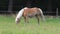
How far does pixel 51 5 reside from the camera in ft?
98.3

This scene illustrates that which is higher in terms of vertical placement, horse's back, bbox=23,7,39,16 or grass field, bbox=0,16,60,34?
horse's back, bbox=23,7,39,16

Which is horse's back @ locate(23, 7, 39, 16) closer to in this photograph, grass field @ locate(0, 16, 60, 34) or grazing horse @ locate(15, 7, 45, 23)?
grazing horse @ locate(15, 7, 45, 23)

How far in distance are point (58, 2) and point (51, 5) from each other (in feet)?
4.54

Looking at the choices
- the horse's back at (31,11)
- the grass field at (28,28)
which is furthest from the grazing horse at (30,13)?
the grass field at (28,28)

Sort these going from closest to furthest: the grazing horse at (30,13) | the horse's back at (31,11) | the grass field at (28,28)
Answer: the grass field at (28,28) < the grazing horse at (30,13) < the horse's back at (31,11)

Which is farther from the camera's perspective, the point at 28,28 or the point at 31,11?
the point at 31,11

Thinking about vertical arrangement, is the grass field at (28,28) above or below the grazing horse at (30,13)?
below

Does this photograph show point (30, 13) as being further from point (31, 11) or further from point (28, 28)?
point (28, 28)

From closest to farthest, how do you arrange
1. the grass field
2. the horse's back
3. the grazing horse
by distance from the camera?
the grass field → the grazing horse → the horse's back

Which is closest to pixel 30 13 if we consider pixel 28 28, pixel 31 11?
pixel 31 11

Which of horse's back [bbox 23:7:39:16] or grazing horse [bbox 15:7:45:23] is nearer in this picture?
grazing horse [bbox 15:7:45:23]

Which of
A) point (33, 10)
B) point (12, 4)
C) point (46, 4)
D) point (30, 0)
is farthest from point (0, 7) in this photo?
point (33, 10)

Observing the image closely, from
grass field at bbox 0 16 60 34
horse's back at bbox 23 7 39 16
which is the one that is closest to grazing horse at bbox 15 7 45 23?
horse's back at bbox 23 7 39 16

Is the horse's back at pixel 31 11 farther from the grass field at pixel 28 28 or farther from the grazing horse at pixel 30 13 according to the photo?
the grass field at pixel 28 28
